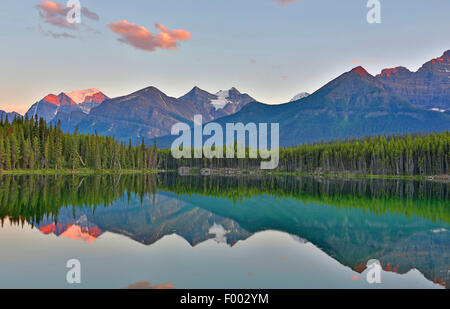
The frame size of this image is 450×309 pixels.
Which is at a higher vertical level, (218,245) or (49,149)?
(49,149)

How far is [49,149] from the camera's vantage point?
142m

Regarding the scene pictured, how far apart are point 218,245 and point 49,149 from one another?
133853 millimetres

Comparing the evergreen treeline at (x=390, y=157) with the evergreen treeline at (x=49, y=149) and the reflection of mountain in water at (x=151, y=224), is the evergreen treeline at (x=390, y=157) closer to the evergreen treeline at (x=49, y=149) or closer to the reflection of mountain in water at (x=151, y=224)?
the evergreen treeline at (x=49, y=149)

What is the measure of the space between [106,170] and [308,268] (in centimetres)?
15520

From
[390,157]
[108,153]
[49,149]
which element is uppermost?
[49,149]

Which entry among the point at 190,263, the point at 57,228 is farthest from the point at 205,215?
the point at 190,263

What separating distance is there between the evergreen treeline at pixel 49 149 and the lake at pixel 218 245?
90.8 m

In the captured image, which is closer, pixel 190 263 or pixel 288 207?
pixel 190 263

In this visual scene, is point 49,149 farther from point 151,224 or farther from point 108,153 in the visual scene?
point 151,224

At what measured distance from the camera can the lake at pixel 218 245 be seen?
1947 cm

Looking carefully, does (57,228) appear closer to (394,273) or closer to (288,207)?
(394,273)

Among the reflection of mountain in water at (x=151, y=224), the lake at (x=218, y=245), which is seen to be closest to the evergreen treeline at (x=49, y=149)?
the lake at (x=218, y=245)

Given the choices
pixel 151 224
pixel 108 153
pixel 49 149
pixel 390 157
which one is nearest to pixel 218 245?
pixel 151 224

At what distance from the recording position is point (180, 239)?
101 ft
